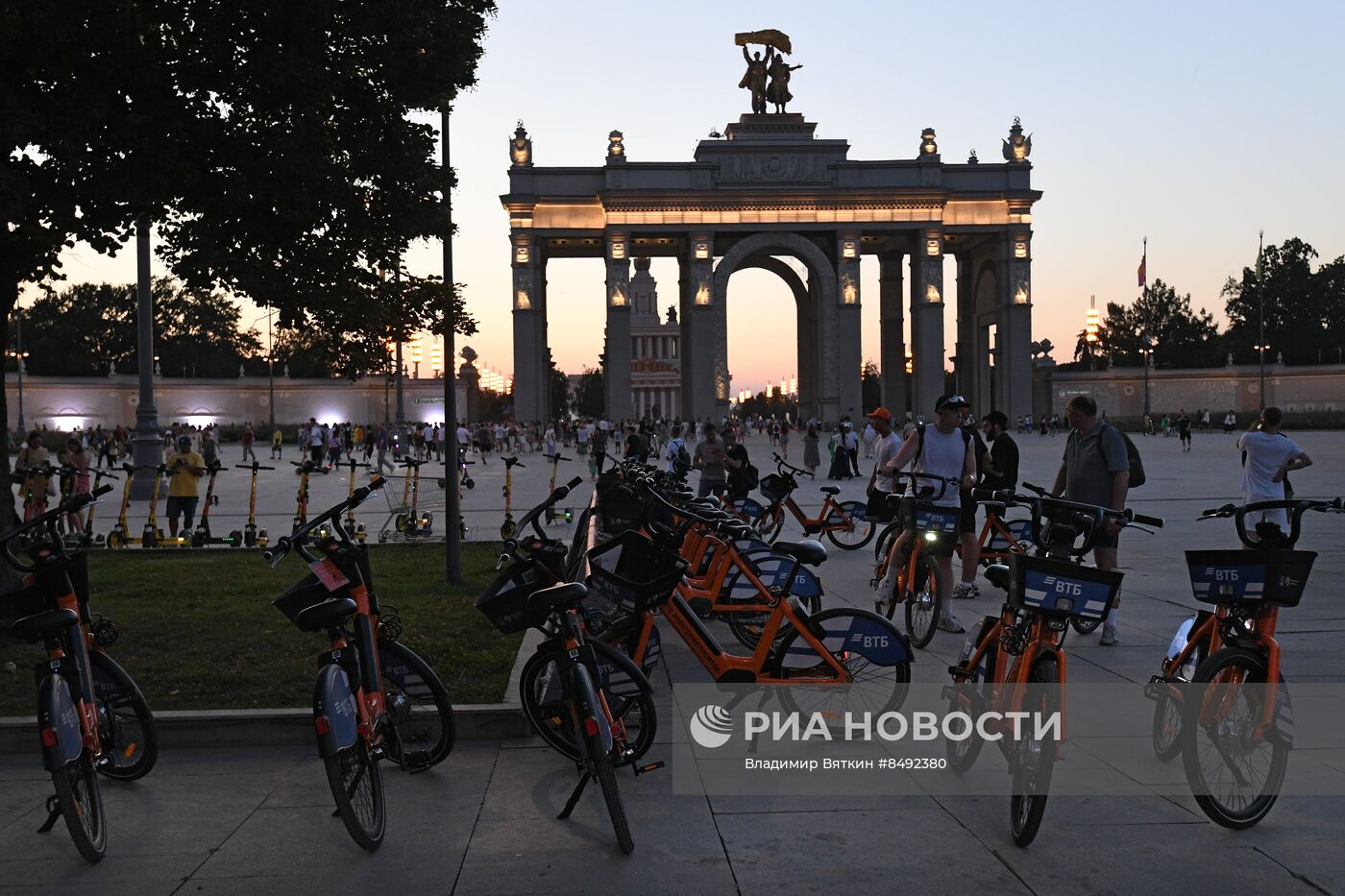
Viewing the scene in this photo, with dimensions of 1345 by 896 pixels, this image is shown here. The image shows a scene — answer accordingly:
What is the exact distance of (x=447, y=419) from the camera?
12.8 meters

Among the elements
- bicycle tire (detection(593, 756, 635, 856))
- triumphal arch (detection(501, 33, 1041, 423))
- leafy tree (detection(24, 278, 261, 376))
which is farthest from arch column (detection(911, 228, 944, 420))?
bicycle tire (detection(593, 756, 635, 856))

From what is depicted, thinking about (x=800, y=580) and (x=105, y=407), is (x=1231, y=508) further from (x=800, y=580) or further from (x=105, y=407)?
(x=105, y=407)

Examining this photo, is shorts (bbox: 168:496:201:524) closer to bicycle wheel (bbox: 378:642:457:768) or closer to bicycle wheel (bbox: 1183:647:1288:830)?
bicycle wheel (bbox: 378:642:457:768)

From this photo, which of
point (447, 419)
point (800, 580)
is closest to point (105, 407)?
point (447, 419)

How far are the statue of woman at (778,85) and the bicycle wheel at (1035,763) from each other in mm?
77616

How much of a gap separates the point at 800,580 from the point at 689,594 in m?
0.81

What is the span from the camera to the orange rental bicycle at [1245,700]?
5.11 m

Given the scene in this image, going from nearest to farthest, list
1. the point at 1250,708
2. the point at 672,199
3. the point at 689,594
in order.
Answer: the point at 1250,708 < the point at 689,594 < the point at 672,199

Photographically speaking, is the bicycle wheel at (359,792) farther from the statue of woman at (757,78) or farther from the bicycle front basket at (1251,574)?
the statue of woman at (757,78)

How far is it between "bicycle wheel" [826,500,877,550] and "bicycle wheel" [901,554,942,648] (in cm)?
614

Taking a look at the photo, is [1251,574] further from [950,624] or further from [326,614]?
[950,624]

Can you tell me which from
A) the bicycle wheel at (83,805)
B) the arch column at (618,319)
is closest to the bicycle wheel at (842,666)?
the bicycle wheel at (83,805)

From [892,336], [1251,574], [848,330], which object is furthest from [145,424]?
[892,336]

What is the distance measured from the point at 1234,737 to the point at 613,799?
2.61 metres
